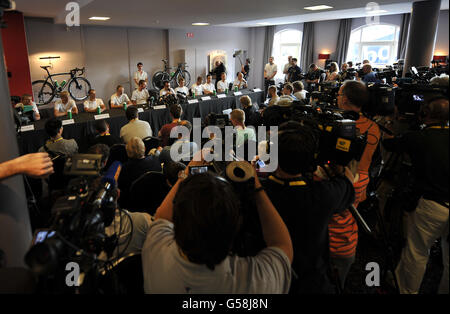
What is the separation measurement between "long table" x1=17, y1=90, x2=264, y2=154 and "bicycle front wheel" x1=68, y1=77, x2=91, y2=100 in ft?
12.7

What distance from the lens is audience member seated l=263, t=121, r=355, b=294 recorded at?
1.20 meters

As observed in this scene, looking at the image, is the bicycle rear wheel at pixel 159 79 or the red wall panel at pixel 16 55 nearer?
the red wall panel at pixel 16 55

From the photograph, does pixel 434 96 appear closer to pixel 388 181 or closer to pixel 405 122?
pixel 388 181

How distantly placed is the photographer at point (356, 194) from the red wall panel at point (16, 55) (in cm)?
737

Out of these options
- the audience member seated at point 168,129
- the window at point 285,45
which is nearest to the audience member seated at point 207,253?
the audience member seated at point 168,129

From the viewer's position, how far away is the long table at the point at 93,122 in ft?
13.8

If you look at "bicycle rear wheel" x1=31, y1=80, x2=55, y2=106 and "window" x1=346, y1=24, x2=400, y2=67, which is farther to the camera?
"window" x1=346, y1=24, x2=400, y2=67

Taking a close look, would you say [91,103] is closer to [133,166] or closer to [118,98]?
[118,98]

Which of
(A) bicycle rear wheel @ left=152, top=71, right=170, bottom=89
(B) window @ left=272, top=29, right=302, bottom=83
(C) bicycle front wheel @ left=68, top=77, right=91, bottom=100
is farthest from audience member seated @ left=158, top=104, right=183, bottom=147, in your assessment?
(B) window @ left=272, top=29, right=302, bottom=83

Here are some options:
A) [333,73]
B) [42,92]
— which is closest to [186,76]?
[42,92]

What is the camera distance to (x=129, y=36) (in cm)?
970

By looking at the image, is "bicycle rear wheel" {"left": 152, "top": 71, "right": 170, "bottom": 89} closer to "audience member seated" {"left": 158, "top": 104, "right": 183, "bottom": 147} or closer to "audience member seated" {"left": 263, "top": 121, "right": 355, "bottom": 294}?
"audience member seated" {"left": 158, "top": 104, "right": 183, "bottom": 147}

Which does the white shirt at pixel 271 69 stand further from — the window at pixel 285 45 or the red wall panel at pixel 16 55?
the red wall panel at pixel 16 55

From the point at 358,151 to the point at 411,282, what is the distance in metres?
0.69
